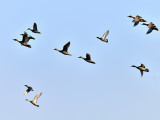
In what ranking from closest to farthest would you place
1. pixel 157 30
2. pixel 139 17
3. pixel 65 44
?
pixel 65 44 → pixel 157 30 → pixel 139 17

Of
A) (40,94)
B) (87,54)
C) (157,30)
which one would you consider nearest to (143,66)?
(157,30)

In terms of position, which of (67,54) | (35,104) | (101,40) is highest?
(101,40)

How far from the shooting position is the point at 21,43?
3420 inches

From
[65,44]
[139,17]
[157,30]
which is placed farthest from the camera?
Result: [139,17]

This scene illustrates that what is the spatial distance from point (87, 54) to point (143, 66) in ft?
44.9

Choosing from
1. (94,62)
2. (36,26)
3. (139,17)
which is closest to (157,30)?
(139,17)

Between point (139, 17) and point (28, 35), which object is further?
point (139, 17)

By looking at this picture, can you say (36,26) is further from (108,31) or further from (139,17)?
(139,17)

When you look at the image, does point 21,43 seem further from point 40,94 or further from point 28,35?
point 40,94

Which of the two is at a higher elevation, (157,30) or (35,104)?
(157,30)

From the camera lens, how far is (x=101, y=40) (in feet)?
291

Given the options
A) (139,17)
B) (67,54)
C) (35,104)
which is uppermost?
(139,17)

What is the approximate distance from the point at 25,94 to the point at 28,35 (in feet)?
37.2

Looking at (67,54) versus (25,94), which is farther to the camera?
(25,94)
